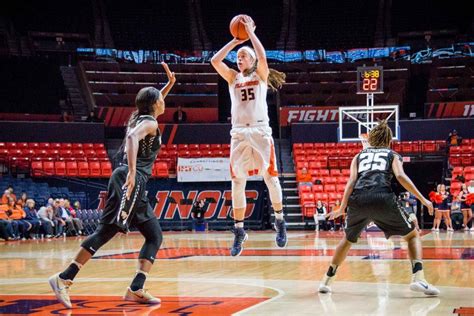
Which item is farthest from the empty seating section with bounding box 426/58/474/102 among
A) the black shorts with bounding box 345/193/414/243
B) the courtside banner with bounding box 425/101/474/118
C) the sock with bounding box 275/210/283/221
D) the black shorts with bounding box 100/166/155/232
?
the black shorts with bounding box 100/166/155/232

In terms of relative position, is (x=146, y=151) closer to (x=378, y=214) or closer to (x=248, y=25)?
(x=248, y=25)

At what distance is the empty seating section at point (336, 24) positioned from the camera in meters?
35.9

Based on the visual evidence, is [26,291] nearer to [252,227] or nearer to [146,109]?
[146,109]

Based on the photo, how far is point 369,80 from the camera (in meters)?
23.0

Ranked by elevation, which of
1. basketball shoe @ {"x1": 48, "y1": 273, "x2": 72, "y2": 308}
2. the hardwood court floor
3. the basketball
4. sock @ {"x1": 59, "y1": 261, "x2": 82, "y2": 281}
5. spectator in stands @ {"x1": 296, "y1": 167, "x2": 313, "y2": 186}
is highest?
the basketball

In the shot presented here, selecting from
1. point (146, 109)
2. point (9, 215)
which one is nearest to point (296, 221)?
point (9, 215)

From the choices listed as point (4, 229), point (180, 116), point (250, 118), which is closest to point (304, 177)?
point (180, 116)

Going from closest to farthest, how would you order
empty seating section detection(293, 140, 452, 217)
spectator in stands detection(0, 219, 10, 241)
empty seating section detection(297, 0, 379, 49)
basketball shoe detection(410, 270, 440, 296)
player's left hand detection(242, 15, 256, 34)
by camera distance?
basketball shoe detection(410, 270, 440, 296), player's left hand detection(242, 15, 256, 34), spectator in stands detection(0, 219, 10, 241), empty seating section detection(293, 140, 452, 217), empty seating section detection(297, 0, 379, 49)

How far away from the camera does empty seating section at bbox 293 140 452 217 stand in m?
24.6

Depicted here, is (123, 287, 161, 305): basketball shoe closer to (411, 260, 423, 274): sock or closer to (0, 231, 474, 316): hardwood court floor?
(0, 231, 474, 316): hardwood court floor

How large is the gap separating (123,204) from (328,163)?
21.2m

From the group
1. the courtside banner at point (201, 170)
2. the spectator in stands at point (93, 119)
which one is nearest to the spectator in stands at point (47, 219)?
the courtside banner at point (201, 170)

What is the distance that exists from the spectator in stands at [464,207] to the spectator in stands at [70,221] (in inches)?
464

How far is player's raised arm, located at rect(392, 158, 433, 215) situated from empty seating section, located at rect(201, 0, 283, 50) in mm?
30244
